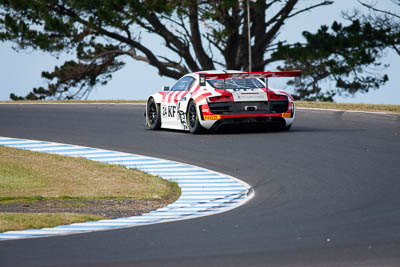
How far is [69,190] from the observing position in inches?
457

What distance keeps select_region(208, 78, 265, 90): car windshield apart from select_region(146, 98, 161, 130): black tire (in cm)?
187

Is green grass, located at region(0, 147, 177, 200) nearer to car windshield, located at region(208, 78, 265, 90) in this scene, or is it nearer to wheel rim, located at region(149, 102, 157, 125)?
car windshield, located at region(208, 78, 265, 90)

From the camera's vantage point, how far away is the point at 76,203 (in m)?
10.4

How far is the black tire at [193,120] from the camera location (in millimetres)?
17234

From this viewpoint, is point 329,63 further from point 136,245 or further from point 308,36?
point 136,245

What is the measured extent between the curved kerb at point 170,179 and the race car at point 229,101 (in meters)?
2.55

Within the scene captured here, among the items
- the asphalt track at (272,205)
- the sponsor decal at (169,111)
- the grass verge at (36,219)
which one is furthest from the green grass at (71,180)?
the sponsor decal at (169,111)

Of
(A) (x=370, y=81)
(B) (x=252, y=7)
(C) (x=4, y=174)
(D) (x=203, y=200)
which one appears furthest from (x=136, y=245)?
(A) (x=370, y=81)

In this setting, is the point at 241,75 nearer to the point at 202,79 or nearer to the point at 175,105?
the point at 202,79

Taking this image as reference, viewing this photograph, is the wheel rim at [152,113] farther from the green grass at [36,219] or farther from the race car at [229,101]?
the green grass at [36,219]

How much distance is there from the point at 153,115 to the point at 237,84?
2.69 m

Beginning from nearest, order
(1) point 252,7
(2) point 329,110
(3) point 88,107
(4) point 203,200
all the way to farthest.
→ (4) point 203,200, (2) point 329,110, (3) point 88,107, (1) point 252,7

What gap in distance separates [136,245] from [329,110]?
18150 mm

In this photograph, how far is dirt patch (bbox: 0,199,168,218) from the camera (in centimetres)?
956
